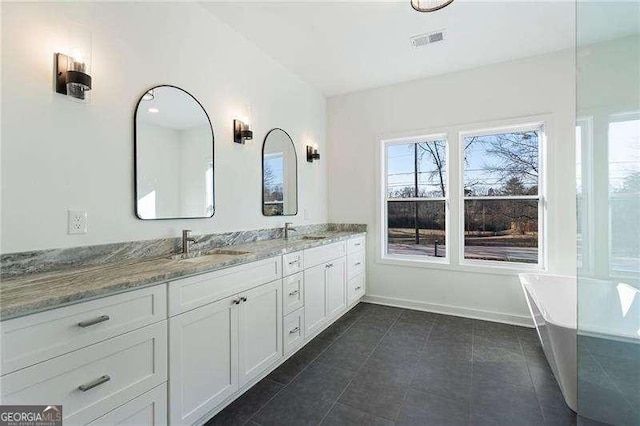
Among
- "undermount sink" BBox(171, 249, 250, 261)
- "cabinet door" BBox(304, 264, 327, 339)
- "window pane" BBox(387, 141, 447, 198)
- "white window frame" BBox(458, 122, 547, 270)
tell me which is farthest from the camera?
"window pane" BBox(387, 141, 447, 198)

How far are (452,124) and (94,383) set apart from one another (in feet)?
12.6

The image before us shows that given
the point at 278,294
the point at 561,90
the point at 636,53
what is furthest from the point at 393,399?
the point at 561,90

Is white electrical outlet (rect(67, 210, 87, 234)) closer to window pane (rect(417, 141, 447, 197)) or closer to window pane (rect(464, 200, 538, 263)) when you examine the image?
window pane (rect(417, 141, 447, 197))

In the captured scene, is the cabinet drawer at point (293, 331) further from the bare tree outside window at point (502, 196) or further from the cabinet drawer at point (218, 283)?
the bare tree outside window at point (502, 196)

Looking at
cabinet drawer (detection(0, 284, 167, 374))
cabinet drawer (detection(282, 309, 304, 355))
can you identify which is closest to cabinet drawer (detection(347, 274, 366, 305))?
cabinet drawer (detection(282, 309, 304, 355))

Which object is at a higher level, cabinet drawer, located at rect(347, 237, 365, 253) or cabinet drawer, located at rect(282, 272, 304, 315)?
cabinet drawer, located at rect(347, 237, 365, 253)

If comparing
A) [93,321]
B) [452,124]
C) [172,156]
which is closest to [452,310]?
[452,124]

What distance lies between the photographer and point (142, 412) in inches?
53.2

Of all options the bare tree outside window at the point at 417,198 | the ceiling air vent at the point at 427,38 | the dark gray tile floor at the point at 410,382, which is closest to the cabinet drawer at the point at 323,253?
the dark gray tile floor at the point at 410,382

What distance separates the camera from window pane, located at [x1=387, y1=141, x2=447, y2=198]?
3.71 metres

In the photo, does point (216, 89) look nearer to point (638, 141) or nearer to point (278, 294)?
point (278, 294)

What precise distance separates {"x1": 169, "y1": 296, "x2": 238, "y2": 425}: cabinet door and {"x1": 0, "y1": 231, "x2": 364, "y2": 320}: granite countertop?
236 millimetres

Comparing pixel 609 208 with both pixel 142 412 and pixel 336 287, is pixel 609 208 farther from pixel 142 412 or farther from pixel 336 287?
pixel 142 412

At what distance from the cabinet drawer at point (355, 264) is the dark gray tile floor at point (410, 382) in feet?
2.18
